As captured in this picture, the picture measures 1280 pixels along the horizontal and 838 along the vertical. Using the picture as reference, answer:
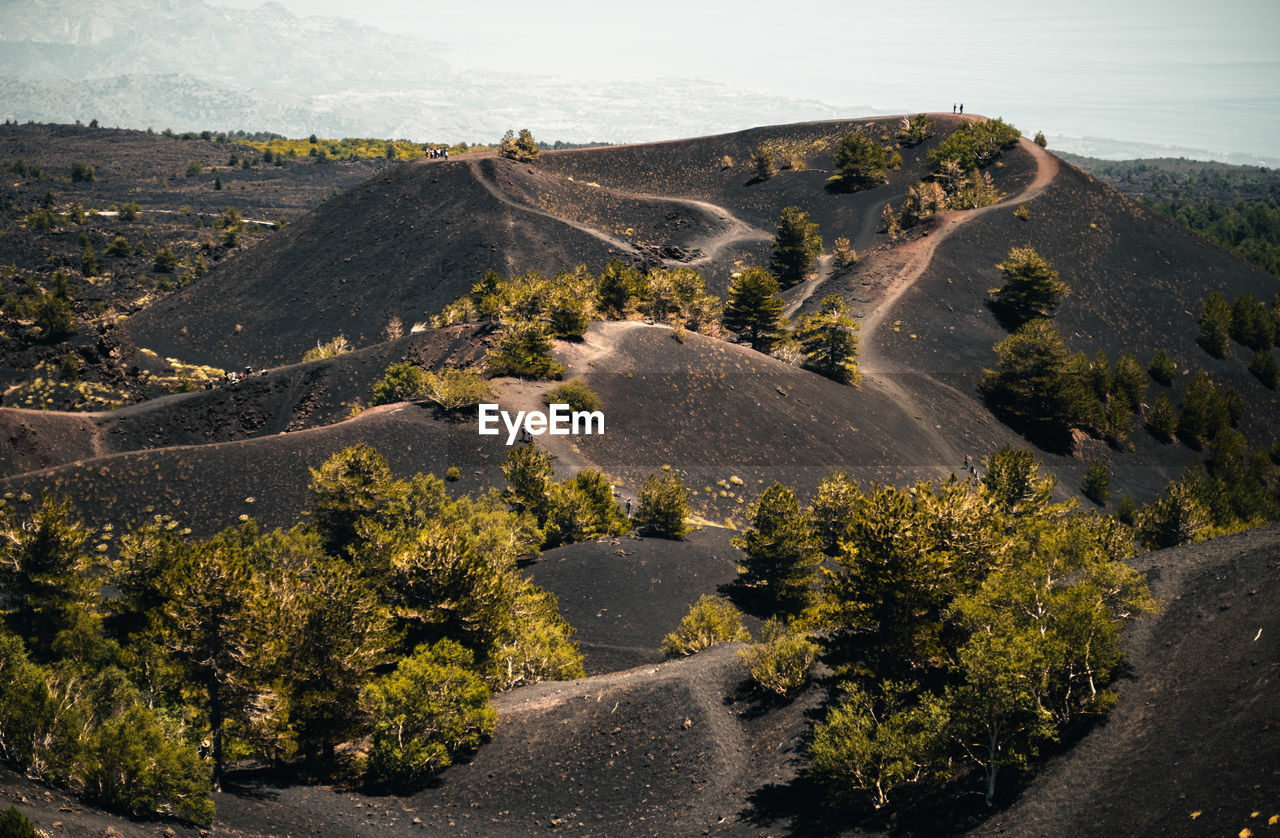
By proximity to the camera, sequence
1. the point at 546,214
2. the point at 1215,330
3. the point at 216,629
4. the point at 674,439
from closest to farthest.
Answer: the point at 216,629 → the point at 674,439 → the point at 1215,330 → the point at 546,214

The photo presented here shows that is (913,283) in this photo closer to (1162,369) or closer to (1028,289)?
(1028,289)

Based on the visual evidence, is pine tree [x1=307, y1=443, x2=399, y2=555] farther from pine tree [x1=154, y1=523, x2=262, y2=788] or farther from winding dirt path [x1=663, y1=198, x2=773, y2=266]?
winding dirt path [x1=663, y1=198, x2=773, y2=266]

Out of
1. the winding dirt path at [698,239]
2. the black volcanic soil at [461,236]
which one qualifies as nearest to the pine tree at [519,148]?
the black volcanic soil at [461,236]

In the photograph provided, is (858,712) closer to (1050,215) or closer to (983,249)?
(983,249)

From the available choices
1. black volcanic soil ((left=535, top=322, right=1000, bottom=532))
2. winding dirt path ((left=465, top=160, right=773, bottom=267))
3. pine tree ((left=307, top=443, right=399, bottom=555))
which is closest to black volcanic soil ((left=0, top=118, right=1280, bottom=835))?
black volcanic soil ((left=535, top=322, right=1000, bottom=532))

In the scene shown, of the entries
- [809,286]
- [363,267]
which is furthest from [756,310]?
[363,267]

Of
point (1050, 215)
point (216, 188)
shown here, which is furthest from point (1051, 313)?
point (216, 188)

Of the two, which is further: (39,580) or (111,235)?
(111,235)
